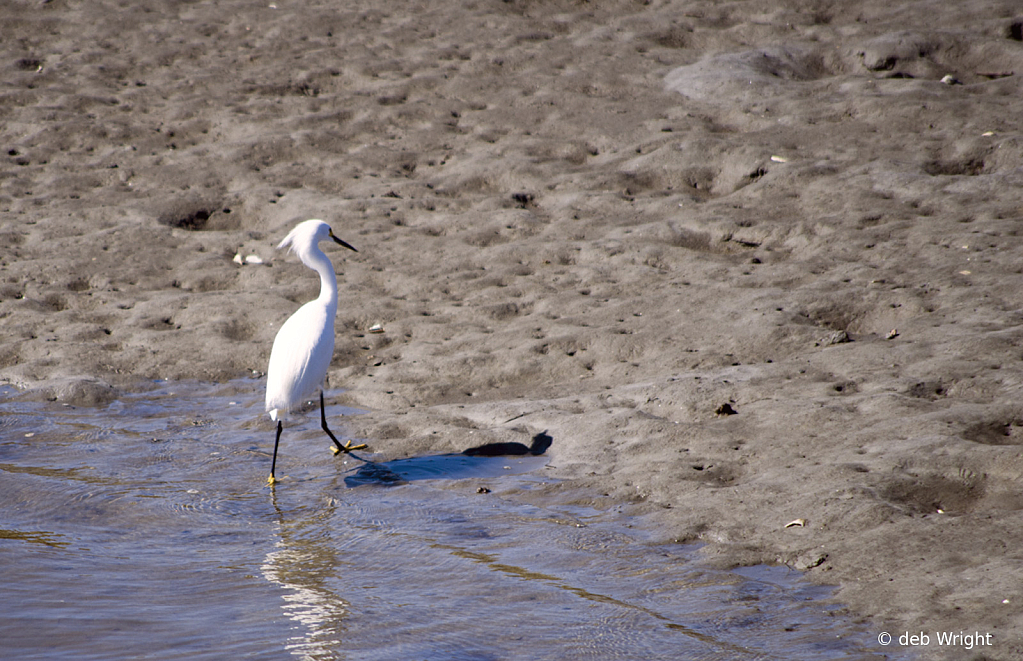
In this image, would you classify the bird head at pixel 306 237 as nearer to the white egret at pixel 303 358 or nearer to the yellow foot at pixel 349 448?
the white egret at pixel 303 358

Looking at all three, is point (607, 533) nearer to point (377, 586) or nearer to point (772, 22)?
point (377, 586)

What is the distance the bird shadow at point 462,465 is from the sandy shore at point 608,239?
10cm

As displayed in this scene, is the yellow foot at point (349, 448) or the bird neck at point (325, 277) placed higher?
the bird neck at point (325, 277)

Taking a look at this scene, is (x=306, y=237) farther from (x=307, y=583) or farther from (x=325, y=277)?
(x=307, y=583)

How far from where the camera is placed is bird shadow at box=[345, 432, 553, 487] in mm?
4707

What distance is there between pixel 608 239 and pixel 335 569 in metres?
4.10

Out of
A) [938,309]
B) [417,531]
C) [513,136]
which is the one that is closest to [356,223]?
[513,136]

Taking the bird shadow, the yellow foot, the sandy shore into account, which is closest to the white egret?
the yellow foot

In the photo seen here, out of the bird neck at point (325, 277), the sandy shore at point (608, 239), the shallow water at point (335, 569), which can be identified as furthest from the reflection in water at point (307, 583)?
the bird neck at point (325, 277)

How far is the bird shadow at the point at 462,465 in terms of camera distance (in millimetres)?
4707

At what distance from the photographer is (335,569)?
388 cm

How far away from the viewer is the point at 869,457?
418 cm

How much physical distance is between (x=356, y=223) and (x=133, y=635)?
495cm

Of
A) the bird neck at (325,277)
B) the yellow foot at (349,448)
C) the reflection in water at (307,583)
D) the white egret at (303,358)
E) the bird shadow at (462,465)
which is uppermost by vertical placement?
the bird neck at (325,277)
